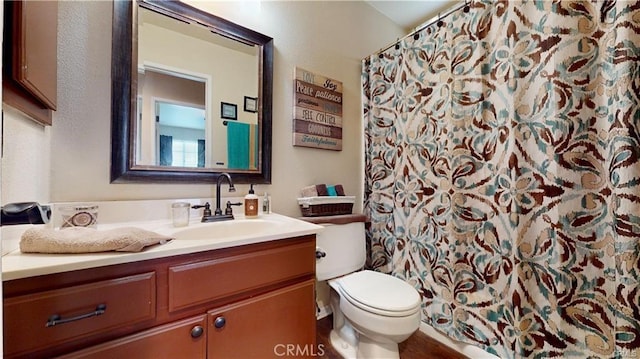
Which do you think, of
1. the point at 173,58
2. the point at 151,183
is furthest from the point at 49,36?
the point at 151,183

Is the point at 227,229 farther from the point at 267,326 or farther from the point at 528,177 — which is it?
Answer: the point at 528,177

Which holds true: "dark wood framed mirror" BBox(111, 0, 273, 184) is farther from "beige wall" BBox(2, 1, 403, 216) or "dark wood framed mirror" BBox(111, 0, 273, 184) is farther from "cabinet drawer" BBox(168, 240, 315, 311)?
"cabinet drawer" BBox(168, 240, 315, 311)

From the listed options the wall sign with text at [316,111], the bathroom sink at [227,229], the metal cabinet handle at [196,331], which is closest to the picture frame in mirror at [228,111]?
the wall sign with text at [316,111]

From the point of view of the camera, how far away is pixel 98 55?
41.5 inches

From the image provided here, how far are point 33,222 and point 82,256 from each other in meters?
0.20

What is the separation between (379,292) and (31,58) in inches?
60.6

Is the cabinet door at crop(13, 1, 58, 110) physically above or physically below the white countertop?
above

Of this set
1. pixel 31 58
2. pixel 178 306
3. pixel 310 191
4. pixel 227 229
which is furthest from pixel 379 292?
pixel 31 58

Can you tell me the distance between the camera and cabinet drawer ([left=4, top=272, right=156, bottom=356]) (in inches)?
22.8

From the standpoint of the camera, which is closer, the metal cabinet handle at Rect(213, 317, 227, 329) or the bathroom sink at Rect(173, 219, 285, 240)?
the metal cabinet handle at Rect(213, 317, 227, 329)

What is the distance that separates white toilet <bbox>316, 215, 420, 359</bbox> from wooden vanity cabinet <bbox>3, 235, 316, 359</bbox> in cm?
29

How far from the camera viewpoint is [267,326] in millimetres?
935

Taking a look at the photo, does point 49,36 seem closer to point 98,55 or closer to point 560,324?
point 98,55

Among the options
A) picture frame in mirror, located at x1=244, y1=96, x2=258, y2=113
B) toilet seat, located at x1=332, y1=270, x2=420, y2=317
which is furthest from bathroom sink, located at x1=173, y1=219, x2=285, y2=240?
picture frame in mirror, located at x1=244, y1=96, x2=258, y2=113
